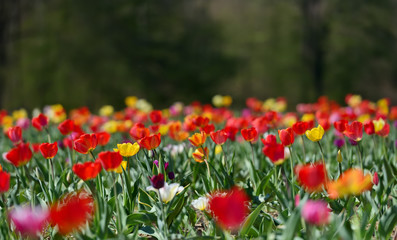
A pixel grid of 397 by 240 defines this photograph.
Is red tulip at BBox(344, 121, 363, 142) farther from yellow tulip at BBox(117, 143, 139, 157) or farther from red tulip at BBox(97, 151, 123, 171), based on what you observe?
red tulip at BBox(97, 151, 123, 171)

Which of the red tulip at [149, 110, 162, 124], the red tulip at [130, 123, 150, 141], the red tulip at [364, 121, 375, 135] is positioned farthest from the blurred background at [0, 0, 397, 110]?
the red tulip at [364, 121, 375, 135]

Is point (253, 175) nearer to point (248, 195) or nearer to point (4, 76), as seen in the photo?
point (248, 195)

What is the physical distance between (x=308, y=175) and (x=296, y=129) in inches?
39.0

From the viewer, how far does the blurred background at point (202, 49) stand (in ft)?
33.5

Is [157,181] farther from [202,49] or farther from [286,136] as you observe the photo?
[202,49]

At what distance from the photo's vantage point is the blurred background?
1020 cm

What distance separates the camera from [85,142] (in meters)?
2.13

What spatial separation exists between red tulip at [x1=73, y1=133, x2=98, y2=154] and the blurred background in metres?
8.16

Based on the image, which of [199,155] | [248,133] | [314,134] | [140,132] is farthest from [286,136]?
[140,132]

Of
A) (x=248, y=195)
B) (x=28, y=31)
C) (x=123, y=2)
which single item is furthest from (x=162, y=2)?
(x=248, y=195)

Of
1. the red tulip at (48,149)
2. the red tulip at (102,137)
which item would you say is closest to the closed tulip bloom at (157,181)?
the red tulip at (48,149)

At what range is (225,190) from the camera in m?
2.30

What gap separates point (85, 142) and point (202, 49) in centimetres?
881

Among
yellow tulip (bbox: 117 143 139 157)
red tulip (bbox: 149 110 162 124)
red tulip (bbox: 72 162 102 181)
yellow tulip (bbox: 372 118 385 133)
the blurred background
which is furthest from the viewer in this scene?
the blurred background
